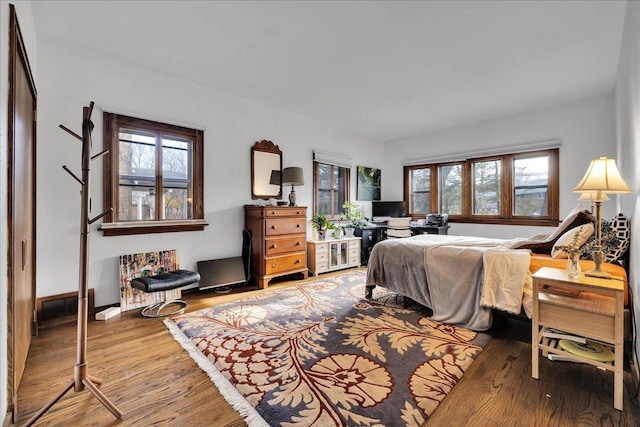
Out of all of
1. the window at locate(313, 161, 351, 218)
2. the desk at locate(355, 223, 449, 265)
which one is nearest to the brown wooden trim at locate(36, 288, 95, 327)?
the window at locate(313, 161, 351, 218)

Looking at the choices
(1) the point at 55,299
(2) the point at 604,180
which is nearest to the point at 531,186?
(2) the point at 604,180

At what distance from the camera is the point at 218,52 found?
2.92m

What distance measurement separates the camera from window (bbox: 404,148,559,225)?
4.57 meters

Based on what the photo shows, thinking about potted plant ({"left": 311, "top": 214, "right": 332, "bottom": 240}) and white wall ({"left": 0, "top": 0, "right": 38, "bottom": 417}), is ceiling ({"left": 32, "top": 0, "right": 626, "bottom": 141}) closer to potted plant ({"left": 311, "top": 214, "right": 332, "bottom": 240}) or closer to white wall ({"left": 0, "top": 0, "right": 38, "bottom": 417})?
white wall ({"left": 0, "top": 0, "right": 38, "bottom": 417})

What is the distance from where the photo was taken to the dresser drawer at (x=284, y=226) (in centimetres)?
392

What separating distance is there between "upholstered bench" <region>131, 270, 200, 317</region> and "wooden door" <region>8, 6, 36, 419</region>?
2.57 ft

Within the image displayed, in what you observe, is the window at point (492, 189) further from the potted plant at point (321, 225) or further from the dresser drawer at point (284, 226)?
the dresser drawer at point (284, 226)

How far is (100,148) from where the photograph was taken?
2988 mm

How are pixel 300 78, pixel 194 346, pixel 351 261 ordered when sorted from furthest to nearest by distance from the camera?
pixel 351 261 → pixel 300 78 → pixel 194 346

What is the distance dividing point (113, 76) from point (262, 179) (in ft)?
6.79

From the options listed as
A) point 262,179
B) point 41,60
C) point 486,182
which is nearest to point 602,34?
point 486,182

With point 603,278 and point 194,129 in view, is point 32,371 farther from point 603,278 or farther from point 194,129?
point 603,278

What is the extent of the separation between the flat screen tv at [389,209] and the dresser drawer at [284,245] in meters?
2.28

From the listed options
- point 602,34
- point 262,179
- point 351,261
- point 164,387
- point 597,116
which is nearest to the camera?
point 164,387
